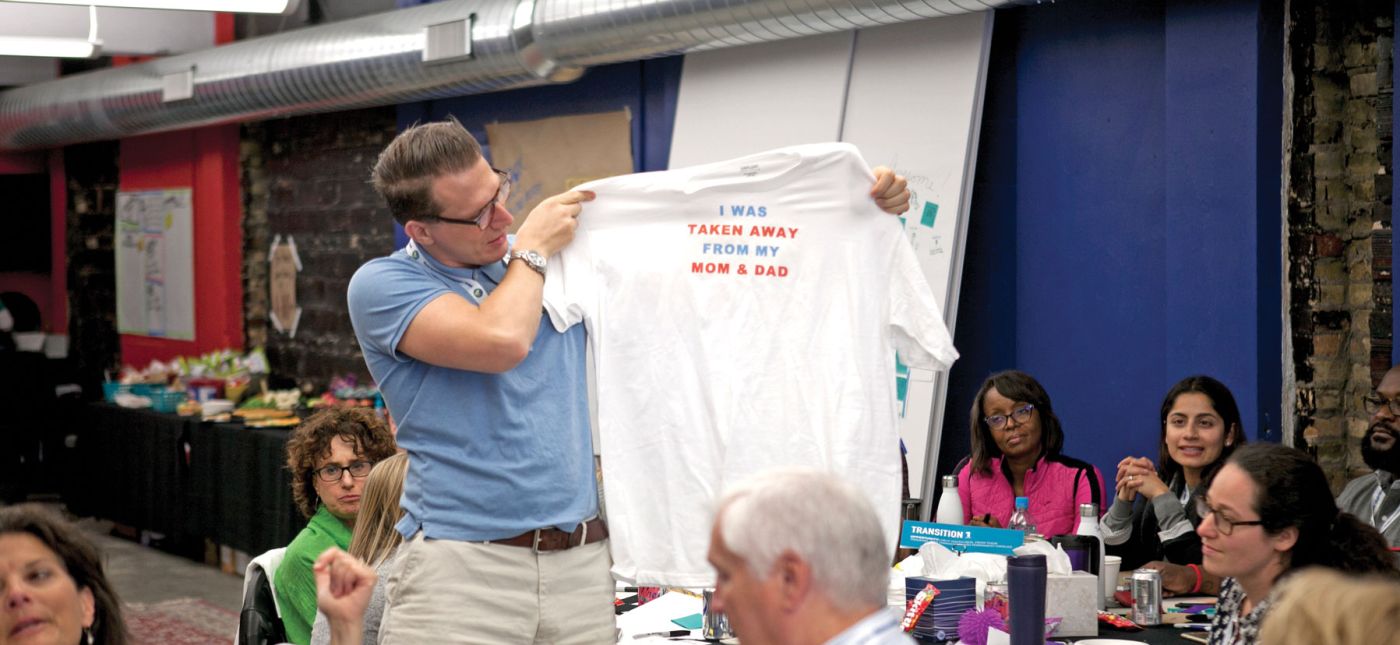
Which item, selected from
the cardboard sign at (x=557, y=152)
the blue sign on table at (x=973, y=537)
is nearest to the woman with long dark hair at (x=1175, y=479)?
the blue sign on table at (x=973, y=537)

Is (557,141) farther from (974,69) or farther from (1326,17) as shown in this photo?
(1326,17)

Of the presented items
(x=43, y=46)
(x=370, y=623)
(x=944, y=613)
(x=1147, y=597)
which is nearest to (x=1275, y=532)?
(x=1147, y=597)

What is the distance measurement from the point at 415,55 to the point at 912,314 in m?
4.60

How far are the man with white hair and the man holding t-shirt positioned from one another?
0.69 m

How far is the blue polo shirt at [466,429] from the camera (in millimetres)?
2242

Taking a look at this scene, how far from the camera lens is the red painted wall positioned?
10.4 m

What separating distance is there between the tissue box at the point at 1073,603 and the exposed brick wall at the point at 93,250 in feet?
33.8

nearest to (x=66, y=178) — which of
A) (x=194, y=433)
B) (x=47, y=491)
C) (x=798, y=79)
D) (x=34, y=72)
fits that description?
(x=34, y=72)

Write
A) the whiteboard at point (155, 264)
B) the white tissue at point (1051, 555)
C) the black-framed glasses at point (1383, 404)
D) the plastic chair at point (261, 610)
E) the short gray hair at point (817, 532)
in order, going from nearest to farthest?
the short gray hair at point (817, 532), the white tissue at point (1051, 555), the plastic chair at point (261, 610), the black-framed glasses at point (1383, 404), the whiteboard at point (155, 264)

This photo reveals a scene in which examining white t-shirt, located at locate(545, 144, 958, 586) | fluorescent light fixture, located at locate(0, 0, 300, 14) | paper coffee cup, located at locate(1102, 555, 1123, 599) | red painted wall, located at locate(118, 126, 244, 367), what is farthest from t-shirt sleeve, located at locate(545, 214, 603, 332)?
red painted wall, located at locate(118, 126, 244, 367)

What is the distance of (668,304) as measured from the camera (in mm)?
2650

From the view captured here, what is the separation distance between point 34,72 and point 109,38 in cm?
312

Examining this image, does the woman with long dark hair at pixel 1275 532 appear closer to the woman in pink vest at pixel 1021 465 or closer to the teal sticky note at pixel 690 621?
the teal sticky note at pixel 690 621

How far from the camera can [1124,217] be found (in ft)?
16.7
